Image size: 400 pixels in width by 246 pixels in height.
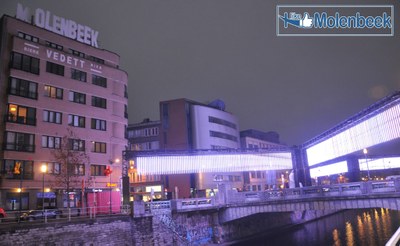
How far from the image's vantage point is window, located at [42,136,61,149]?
52069mm

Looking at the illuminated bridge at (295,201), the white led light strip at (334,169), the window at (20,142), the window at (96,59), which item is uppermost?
the window at (96,59)

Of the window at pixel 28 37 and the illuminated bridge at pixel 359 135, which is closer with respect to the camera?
the illuminated bridge at pixel 359 135

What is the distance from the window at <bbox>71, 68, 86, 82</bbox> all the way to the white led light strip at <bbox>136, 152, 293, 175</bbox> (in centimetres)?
2263

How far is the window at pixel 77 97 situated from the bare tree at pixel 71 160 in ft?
16.9

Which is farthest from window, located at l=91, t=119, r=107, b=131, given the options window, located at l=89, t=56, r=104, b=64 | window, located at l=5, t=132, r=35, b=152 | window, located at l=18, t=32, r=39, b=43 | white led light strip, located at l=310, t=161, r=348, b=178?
white led light strip, located at l=310, t=161, r=348, b=178

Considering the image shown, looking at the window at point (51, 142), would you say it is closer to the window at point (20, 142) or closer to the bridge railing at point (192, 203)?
the window at point (20, 142)

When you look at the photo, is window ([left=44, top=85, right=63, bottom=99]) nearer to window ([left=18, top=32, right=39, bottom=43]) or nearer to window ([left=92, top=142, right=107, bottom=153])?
window ([left=18, top=32, right=39, bottom=43])

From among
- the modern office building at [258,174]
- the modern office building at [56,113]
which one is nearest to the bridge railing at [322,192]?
the modern office building at [56,113]

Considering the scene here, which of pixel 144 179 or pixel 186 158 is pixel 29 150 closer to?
pixel 186 158

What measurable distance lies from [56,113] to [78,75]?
25.0ft

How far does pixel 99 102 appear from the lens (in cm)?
6053

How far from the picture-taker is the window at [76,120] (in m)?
55.8

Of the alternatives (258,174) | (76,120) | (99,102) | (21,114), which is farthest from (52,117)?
(258,174)

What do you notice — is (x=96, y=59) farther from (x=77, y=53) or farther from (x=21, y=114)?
(x=21, y=114)
